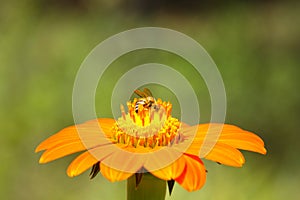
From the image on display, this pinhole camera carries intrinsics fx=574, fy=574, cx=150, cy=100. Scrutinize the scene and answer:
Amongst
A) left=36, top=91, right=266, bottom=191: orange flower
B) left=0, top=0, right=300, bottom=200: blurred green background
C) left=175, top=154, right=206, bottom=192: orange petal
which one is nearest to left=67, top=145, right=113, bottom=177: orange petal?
left=36, top=91, right=266, bottom=191: orange flower

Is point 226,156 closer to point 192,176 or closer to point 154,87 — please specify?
Answer: point 192,176

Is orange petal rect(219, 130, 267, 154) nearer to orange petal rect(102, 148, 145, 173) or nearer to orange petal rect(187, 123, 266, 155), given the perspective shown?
orange petal rect(187, 123, 266, 155)

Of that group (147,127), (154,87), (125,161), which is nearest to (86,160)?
(125,161)

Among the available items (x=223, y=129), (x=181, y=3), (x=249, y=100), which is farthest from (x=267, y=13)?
(x=223, y=129)

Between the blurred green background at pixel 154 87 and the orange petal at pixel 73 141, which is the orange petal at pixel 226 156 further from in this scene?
the blurred green background at pixel 154 87

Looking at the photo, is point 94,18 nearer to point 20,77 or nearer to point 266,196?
point 20,77

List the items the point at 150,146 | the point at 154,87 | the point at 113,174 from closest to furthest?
the point at 113,174 → the point at 150,146 → the point at 154,87
